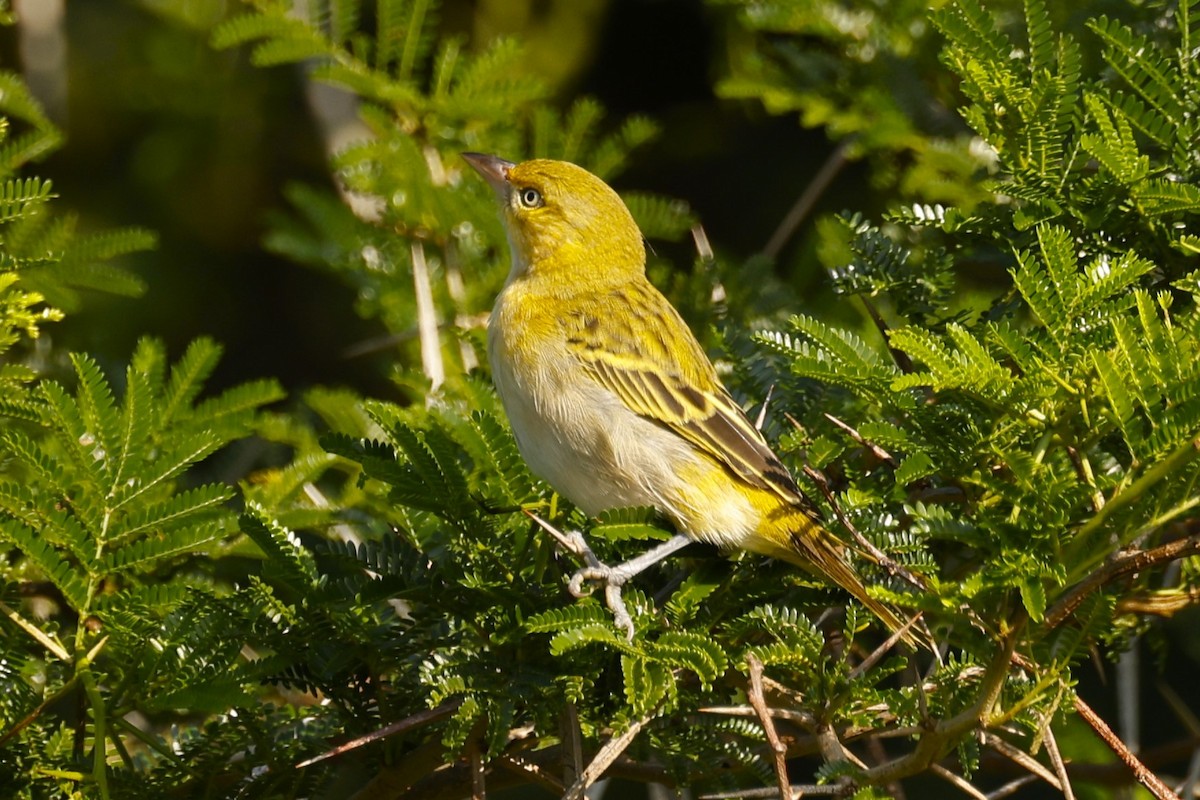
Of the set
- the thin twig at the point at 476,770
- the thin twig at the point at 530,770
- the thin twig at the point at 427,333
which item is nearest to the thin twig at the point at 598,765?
the thin twig at the point at 476,770

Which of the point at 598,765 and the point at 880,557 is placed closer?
the point at 598,765

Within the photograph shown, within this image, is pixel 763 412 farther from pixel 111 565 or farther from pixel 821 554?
pixel 111 565

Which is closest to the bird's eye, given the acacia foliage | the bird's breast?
the bird's breast

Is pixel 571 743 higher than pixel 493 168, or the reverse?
pixel 493 168

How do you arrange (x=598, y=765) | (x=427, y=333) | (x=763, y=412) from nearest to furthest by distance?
1. (x=598, y=765)
2. (x=763, y=412)
3. (x=427, y=333)

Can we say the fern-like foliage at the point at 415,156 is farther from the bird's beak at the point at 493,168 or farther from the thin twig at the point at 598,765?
the thin twig at the point at 598,765

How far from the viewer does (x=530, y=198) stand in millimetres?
4777

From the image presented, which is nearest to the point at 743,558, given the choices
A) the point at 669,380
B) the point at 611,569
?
the point at 611,569

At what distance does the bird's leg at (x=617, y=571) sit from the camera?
9.36 ft

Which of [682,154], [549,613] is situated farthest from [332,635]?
[682,154]

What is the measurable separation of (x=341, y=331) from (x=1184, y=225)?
5.47 metres

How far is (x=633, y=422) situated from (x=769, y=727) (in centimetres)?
162

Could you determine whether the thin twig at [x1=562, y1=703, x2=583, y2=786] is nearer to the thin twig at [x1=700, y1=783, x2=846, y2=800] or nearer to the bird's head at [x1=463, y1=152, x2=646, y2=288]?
the thin twig at [x1=700, y1=783, x2=846, y2=800]

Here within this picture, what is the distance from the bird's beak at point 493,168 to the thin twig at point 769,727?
263cm
